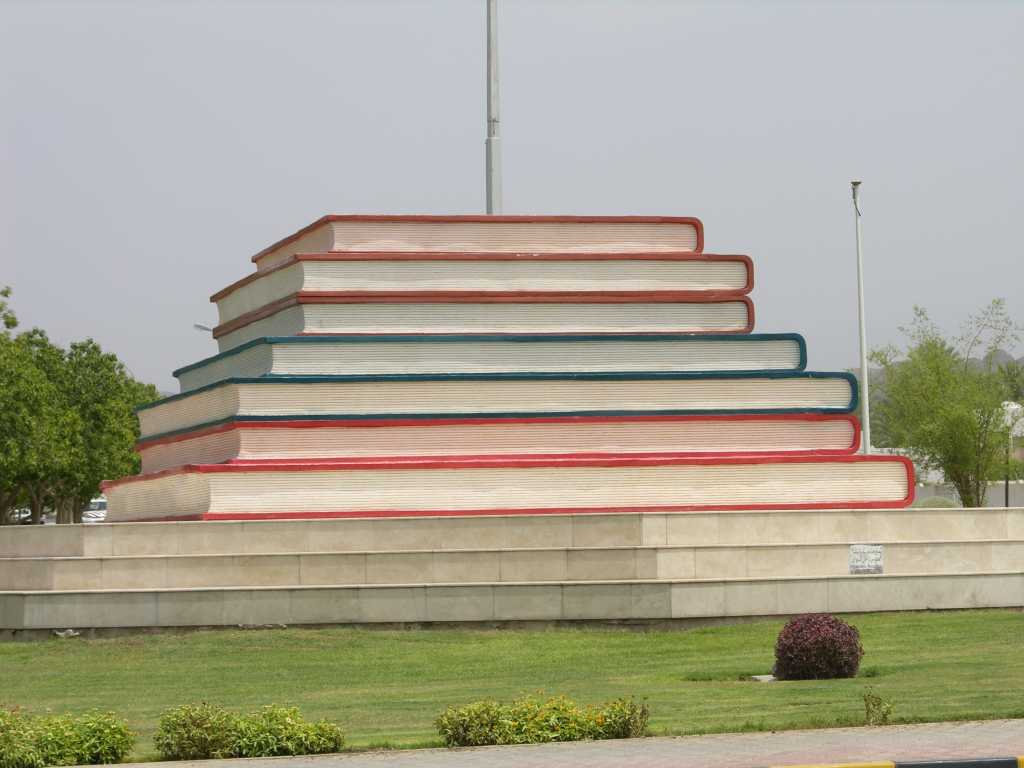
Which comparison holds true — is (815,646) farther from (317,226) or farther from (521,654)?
(317,226)

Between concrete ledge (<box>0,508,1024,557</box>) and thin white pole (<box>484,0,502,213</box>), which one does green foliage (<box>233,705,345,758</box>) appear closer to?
concrete ledge (<box>0,508,1024,557</box>)

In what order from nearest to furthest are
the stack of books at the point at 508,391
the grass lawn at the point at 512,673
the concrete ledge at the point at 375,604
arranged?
the grass lawn at the point at 512,673 < the concrete ledge at the point at 375,604 < the stack of books at the point at 508,391

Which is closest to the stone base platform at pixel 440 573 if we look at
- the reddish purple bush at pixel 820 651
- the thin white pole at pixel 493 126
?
the reddish purple bush at pixel 820 651

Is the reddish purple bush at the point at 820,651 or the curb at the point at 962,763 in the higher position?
the reddish purple bush at the point at 820,651

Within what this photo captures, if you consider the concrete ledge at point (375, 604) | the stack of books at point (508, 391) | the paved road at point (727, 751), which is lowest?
the paved road at point (727, 751)

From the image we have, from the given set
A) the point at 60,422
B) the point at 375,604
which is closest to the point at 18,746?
the point at 375,604

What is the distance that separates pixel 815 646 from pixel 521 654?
18.3 ft

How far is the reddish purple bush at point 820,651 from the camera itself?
21188mm

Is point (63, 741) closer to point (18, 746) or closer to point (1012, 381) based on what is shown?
point (18, 746)

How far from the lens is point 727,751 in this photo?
14.4 m

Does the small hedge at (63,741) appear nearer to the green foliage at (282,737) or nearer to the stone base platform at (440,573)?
the green foliage at (282,737)

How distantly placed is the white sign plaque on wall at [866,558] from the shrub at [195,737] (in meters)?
16.3

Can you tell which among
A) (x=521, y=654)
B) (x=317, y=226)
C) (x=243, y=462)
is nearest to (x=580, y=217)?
(x=317, y=226)

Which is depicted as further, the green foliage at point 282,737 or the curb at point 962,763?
the green foliage at point 282,737
